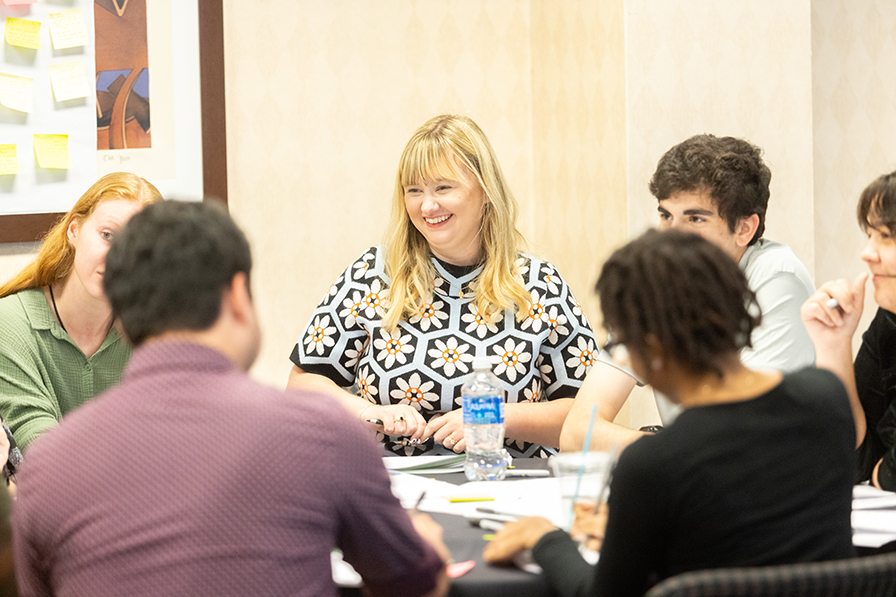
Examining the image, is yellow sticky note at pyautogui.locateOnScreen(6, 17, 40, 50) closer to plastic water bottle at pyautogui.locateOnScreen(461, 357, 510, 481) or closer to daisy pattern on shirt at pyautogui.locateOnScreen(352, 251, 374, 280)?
daisy pattern on shirt at pyautogui.locateOnScreen(352, 251, 374, 280)

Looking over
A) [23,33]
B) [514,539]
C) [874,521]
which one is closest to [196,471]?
[514,539]

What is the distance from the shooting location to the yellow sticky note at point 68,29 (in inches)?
113

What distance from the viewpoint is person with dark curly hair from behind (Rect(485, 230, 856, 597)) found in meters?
1.03

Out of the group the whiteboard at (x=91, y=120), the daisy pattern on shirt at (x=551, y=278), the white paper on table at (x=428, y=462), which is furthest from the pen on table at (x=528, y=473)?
the whiteboard at (x=91, y=120)

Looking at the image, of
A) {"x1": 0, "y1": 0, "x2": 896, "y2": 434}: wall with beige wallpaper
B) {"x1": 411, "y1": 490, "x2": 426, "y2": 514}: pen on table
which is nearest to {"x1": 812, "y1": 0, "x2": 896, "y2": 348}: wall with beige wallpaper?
{"x1": 0, "y1": 0, "x2": 896, "y2": 434}: wall with beige wallpaper

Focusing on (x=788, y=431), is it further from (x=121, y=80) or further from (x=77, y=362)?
(x=121, y=80)

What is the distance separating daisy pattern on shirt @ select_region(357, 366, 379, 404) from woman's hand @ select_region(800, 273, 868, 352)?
1.12m

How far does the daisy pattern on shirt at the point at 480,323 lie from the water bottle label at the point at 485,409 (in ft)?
1.62

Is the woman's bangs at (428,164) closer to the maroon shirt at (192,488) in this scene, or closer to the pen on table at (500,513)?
the pen on table at (500,513)

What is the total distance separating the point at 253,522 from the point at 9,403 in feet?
4.53

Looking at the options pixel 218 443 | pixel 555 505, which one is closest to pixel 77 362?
pixel 555 505

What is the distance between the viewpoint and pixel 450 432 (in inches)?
79.9

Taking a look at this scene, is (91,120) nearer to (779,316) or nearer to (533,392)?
(533,392)

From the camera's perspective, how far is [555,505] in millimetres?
1524
